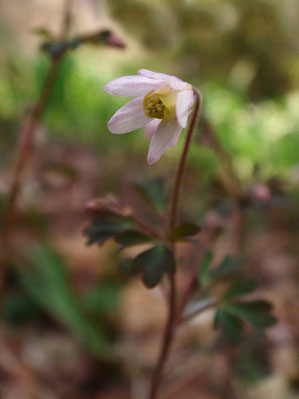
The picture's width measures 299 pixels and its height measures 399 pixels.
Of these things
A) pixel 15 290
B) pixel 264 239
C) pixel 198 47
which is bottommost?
pixel 15 290

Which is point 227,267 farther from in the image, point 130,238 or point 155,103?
point 155,103

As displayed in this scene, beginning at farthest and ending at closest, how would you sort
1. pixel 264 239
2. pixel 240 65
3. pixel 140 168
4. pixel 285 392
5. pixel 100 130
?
pixel 240 65 → pixel 100 130 → pixel 140 168 → pixel 264 239 → pixel 285 392

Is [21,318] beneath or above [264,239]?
beneath

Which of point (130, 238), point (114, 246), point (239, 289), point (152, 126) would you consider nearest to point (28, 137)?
point (152, 126)

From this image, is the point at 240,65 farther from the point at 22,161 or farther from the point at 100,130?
the point at 22,161

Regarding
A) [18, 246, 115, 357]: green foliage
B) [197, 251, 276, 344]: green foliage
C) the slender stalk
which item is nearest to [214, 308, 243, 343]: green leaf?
[197, 251, 276, 344]: green foliage

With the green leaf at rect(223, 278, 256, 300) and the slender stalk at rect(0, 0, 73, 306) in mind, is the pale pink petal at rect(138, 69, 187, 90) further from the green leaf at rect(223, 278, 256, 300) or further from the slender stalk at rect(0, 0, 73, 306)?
the slender stalk at rect(0, 0, 73, 306)

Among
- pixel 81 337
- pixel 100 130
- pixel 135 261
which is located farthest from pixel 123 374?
pixel 100 130
